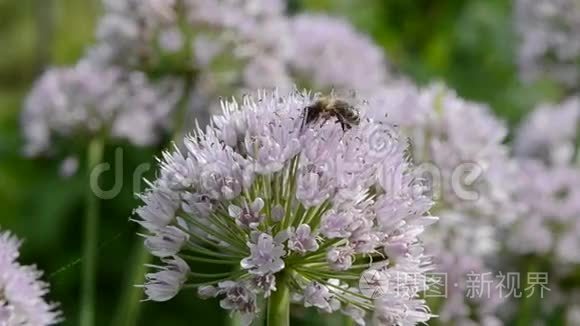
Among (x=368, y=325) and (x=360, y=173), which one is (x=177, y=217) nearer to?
(x=360, y=173)

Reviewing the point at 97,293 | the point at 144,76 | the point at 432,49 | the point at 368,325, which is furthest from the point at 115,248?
the point at 368,325

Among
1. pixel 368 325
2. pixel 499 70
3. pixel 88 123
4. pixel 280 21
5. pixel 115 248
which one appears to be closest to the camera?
pixel 368 325

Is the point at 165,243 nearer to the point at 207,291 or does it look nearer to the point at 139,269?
the point at 207,291

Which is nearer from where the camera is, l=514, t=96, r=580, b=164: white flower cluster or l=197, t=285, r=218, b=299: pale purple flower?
l=197, t=285, r=218, b=299: pale purple flower

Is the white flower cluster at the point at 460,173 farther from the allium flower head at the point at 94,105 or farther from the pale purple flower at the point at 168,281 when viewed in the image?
the pale purple flower at the point at 168,281

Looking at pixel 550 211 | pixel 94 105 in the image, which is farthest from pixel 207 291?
pixel 550 211

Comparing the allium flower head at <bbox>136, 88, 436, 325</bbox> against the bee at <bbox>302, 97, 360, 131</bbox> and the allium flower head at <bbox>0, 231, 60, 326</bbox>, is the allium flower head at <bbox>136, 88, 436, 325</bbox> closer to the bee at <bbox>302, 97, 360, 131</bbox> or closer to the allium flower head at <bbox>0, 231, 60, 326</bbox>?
the bee at <bbox>302, 97, 360, 131</bbox>

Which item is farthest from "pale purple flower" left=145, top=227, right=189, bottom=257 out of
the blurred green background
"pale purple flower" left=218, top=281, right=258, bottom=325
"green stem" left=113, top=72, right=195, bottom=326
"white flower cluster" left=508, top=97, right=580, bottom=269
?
the blurred green background
